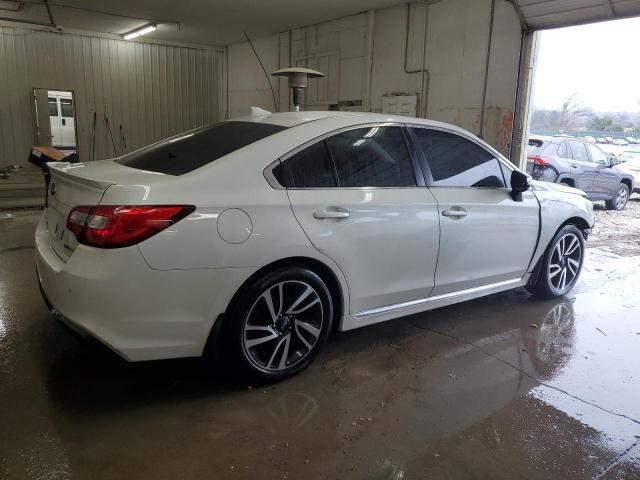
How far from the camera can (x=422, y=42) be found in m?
8.38

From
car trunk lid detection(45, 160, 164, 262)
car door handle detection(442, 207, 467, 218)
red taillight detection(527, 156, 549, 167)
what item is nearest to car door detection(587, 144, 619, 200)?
red taillight detection(527, 156, 549, 167)

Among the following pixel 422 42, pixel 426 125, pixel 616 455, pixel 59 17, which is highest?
pixel 59 17

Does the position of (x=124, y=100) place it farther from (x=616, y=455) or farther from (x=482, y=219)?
(x=616, y=455)

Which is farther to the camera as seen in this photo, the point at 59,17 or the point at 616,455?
the point at 59,17

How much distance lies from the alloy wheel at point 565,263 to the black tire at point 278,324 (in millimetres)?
2325

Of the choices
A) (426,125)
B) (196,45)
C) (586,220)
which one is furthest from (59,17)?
(586,220)

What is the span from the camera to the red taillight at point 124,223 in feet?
7.09

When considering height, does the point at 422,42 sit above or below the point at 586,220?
above

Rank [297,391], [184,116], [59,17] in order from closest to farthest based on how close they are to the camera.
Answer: [297,391] < [59,17] < [184,116]

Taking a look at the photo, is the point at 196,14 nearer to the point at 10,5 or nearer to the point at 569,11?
the point at 10,5

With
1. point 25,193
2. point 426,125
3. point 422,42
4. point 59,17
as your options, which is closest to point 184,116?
point 59,17

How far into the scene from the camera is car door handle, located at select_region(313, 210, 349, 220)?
2625mm

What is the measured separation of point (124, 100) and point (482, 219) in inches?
460

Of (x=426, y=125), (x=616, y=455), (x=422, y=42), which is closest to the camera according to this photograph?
(x=616, y=455)
